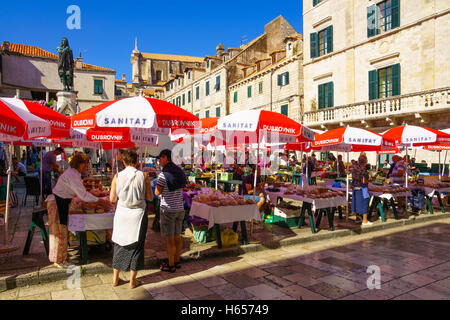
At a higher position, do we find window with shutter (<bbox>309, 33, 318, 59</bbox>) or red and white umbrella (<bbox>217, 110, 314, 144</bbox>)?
window with shutter (<bbox>309, 33, 318, 59</bbox>)

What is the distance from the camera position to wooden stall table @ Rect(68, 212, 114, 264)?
4730 mm

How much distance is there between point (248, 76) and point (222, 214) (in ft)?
96.1

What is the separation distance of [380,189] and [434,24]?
1319 cm

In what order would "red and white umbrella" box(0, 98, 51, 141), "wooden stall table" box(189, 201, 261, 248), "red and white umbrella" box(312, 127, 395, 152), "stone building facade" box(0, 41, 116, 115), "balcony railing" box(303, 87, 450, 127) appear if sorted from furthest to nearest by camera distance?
"stone building facade" box(0, 41, 116, 115), "balcony railing" box(303, 87, 450, 127), "red and white umbrella" box(312, 127, 395, 152), "wooden stall table" box(189, 201, 261, 248), "red and white umbrella" box(0, 98, 51, 141)

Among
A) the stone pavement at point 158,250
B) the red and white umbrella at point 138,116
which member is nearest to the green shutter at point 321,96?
the stone pavement at point 158,250

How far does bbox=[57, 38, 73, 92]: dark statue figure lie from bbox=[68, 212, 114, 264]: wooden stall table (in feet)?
58.2

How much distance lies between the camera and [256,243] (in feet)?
21.1

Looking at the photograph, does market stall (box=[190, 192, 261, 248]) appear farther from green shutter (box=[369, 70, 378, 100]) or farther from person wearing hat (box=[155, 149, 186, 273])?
green shutter (box=[369, 70, 378, 100])

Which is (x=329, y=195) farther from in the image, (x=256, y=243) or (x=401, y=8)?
(x=401, y=8)

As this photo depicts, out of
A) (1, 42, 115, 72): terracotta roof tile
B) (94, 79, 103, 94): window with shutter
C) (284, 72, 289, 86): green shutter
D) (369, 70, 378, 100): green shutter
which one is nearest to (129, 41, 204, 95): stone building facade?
(94, 79, 103, 94): window with shutter

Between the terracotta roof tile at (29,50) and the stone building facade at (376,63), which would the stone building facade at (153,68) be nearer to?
the terracotta roof tile at (29,50)

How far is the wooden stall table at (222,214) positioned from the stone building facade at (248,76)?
70.6 feet

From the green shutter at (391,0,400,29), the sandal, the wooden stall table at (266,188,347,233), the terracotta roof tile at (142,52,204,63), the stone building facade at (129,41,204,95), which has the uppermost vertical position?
the terracotta roof tile at (142,52,204,63)

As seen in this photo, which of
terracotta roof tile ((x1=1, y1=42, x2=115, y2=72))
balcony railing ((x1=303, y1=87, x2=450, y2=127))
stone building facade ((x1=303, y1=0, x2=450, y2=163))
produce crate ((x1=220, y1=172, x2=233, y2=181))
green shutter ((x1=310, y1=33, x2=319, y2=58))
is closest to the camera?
produce crate ((x1=220, y1=172, x2=233, y2=181))
